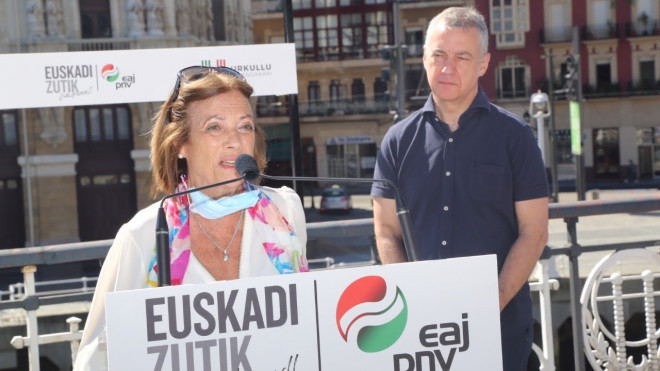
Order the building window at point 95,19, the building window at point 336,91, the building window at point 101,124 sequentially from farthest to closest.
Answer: the building window at point 336,91
the building window at point 101,124
the building window at point 95,19

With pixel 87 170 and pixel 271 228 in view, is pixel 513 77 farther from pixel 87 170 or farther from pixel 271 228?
pixel 271 228

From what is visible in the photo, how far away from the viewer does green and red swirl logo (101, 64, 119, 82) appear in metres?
5.91

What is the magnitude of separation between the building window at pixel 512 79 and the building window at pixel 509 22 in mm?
773

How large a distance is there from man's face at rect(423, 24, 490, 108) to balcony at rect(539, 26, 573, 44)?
37342 millimetres

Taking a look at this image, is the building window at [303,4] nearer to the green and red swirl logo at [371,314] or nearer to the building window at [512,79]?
the building window at [512,79]

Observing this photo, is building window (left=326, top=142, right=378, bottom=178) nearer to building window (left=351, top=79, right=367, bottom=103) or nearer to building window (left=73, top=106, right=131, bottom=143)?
building window (left=351, top=79, right=367, bottom=103)

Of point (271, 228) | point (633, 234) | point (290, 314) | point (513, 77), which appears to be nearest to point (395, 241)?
point (271, 228)

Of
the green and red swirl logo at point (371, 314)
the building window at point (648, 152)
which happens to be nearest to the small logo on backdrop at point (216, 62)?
the green and red swirl logo at point (371, 314)

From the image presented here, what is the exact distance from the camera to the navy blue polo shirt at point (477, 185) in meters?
2.72

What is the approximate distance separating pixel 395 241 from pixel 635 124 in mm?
38247

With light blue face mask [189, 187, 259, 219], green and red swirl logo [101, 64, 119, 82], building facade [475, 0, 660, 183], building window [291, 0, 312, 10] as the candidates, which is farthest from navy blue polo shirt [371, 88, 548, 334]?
building window [291, 0, 312, 10]

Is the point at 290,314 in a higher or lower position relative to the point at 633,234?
higher

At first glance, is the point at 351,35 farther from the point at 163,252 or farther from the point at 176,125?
the point at 163,252

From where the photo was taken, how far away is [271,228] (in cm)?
220
